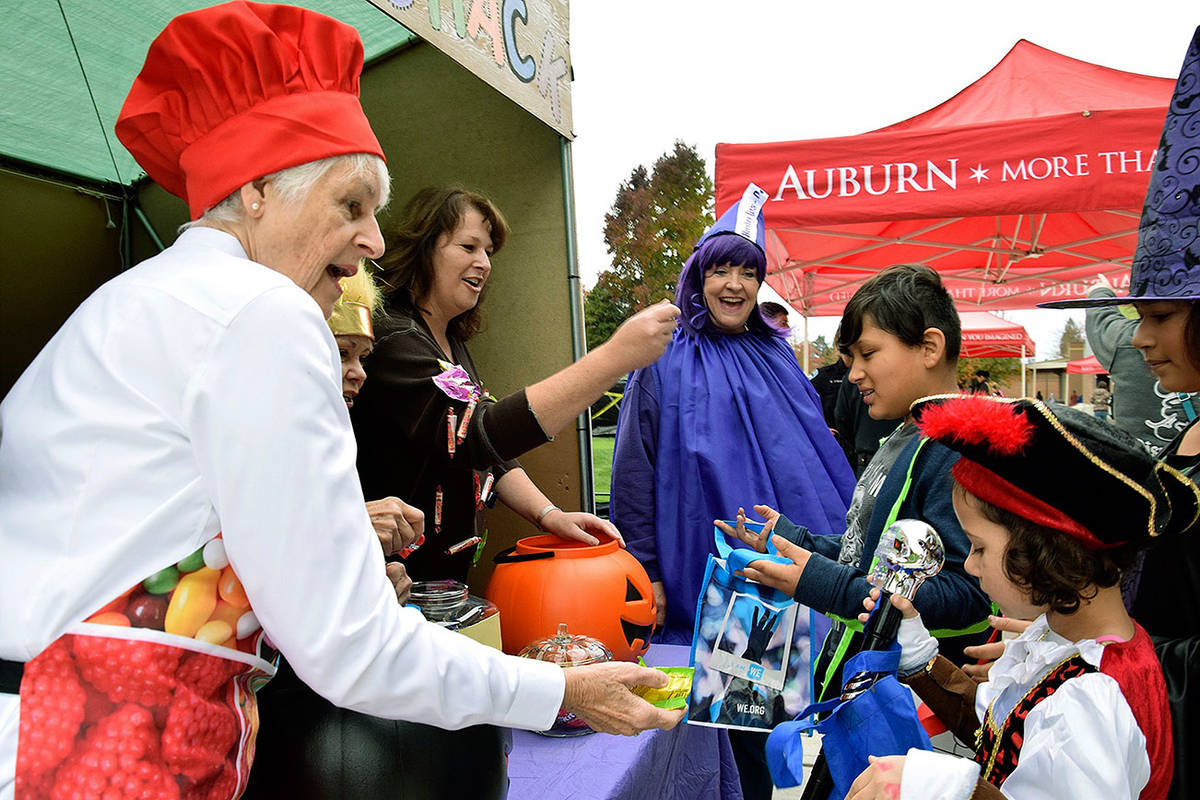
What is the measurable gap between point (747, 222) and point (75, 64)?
2112 mm

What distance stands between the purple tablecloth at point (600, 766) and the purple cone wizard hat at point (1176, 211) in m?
1.18

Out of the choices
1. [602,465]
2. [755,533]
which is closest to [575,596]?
[755,533]

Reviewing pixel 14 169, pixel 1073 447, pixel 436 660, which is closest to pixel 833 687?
pixel 1073 447

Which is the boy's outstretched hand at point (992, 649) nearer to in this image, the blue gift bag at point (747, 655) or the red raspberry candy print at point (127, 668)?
the blue gift bag at point (747, 655)

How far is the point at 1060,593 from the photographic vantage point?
116 centimetres

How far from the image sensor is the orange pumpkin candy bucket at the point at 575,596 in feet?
5.96

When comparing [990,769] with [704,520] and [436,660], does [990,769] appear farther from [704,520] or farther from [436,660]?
[704,520]

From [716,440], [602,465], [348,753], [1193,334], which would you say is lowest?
[602,465]

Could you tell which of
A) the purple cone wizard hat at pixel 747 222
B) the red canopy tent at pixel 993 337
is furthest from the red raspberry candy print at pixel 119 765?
the red canopy tent at pixel 993 337

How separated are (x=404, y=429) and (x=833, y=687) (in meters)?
1.08

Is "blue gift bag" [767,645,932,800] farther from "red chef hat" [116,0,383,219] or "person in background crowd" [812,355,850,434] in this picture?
"person in background crowd" [812,355,850,434]

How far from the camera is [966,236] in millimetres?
6625

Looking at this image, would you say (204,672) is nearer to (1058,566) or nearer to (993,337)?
(1058,566)

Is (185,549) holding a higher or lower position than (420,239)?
lower
